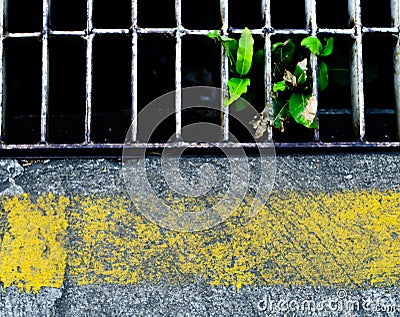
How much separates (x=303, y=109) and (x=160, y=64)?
2.03 ft

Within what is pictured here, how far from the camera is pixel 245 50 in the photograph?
169 centimetres

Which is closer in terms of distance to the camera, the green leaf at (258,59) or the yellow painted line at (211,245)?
the yellow painted line at (211,245)

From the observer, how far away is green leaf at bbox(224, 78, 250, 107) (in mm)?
1688

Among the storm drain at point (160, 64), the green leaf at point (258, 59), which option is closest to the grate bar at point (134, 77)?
the storm drain at point (160, 64)

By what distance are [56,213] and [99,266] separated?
0.20 meters

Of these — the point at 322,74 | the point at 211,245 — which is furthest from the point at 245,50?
the point at 211,245

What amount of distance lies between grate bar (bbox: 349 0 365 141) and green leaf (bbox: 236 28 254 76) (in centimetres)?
33

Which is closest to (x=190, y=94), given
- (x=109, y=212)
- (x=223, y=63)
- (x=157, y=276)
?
(x=223, y=63)

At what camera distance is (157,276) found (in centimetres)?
166

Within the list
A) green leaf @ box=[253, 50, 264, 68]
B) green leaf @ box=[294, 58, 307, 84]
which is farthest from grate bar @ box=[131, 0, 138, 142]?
green leaf @ box=[294, 58, 307, 84]

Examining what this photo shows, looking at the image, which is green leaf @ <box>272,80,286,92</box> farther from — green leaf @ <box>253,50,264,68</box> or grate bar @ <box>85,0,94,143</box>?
grate bar @ <box>85,0,94,143</box>

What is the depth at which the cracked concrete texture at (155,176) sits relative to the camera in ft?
5.41

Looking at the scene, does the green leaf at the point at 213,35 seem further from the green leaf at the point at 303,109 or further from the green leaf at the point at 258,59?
the green leaf at the point at 303,109

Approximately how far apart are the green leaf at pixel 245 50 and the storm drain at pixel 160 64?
6 cm
